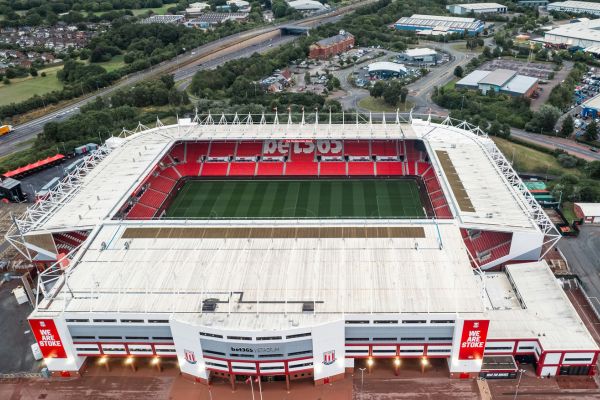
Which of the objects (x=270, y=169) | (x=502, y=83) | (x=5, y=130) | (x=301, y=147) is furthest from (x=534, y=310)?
(x=5, y=130)

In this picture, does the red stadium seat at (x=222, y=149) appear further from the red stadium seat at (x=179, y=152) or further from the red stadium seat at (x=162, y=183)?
the red stadium seat at (x=162, y=183)

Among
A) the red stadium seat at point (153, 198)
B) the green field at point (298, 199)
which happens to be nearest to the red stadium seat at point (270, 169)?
the green field at point (298, 199)

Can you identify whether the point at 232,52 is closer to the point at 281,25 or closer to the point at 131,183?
the point at 281,25

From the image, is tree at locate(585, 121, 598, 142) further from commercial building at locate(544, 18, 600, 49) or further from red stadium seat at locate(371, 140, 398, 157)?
commercial building at locate(544, 18, 600, 49)

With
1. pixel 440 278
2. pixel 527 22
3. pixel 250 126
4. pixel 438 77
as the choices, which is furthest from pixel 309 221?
pixel 527 22

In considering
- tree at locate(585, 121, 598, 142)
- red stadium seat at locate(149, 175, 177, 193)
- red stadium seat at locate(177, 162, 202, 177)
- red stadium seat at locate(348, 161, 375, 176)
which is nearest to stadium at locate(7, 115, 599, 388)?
red stadium seat at locate(149, 175, 177, 193)

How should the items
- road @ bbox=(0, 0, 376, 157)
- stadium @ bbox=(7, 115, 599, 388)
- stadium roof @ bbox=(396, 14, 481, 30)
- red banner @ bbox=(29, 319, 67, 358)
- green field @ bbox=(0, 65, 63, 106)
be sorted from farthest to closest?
stadium roof @ bbox=(396, 14, 481, 30) < green field @ bbox=(0, 65, 63, 106) < road @ bbox=(0, 0, 376, 157) < red banner @ bbox=(29, 319, 67, 358) < stadium @ bbox=(7, 115, 599, 388)
